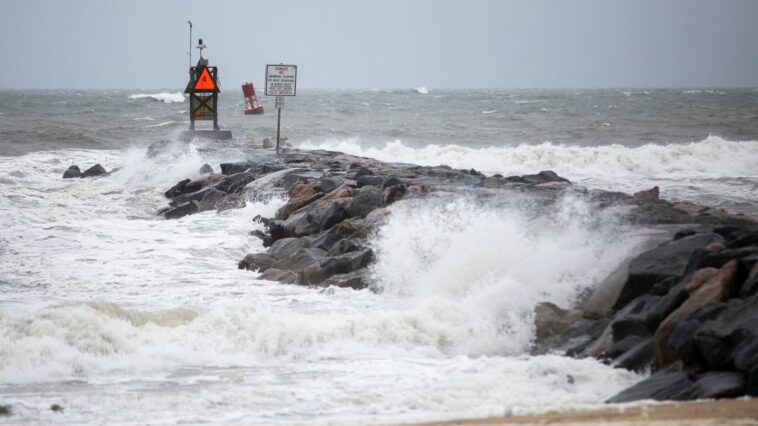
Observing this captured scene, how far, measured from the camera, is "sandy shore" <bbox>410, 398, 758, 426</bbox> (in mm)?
4387

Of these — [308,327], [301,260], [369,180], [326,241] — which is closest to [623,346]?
[308,327]

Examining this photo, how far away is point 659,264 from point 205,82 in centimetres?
1795

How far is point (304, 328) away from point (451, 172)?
8781 millimetres

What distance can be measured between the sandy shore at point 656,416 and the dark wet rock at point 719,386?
8.1 inches

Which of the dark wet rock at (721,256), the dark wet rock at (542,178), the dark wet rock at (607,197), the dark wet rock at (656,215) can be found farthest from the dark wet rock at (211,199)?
the dark wet rock at (721,256)

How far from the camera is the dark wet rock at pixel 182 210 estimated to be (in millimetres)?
15703

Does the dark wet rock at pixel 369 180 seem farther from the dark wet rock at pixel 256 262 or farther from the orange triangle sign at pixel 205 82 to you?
the orange triangle sign at pixel 205 82

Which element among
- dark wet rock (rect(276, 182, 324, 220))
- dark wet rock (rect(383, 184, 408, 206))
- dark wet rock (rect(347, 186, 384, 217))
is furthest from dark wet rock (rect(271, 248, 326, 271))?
dark wet rock (rect(276, 182, 324, 220))

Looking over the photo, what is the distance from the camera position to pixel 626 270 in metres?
7.92

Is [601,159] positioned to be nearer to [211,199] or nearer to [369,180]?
[369,180]

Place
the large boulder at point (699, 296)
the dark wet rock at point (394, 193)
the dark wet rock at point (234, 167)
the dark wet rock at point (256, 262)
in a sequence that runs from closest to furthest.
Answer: the large boulder at point (699, 296) < the dark wet rock at point (256, 262) < the dark wet rock at point (394, 193) < the dark wet rock at point (234, 167)

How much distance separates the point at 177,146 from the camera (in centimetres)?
2270

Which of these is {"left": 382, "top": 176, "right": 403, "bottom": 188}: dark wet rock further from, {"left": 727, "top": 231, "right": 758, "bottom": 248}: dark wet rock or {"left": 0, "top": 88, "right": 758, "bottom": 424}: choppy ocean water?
{"left": 727, "top": 231, "right": 758, "bottom": 248}: dark wet rock

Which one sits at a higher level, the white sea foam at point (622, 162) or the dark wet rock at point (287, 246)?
the white sea foam at point (622, 162)
